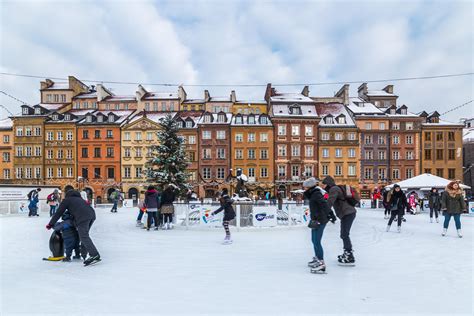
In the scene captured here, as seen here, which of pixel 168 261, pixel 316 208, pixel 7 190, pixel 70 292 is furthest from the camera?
pixel 7 190

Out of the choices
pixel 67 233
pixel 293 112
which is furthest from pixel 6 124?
pixel 67 233

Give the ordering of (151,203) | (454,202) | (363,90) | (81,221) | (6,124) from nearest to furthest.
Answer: (81,221) → (454,202) → (151,203) → (6,124) → (363,90)

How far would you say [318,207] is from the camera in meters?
6.63

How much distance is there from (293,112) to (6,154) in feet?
125

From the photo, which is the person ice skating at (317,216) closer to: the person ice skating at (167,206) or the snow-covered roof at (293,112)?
the person ice skating at (167,206)

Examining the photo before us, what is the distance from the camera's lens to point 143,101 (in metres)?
54.5

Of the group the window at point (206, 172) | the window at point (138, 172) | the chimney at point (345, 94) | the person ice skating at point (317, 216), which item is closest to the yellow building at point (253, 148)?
the window at point (206, 172)

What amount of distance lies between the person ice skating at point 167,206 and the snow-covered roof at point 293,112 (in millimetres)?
36277

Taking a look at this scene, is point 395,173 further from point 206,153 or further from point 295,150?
point 206,153

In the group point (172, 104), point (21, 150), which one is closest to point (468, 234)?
point (172, 104)

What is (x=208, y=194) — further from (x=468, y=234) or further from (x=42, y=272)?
(x=42, y=272)

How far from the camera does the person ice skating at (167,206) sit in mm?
13234

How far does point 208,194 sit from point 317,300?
1706 inches

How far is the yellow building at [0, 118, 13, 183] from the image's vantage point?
4969cm
